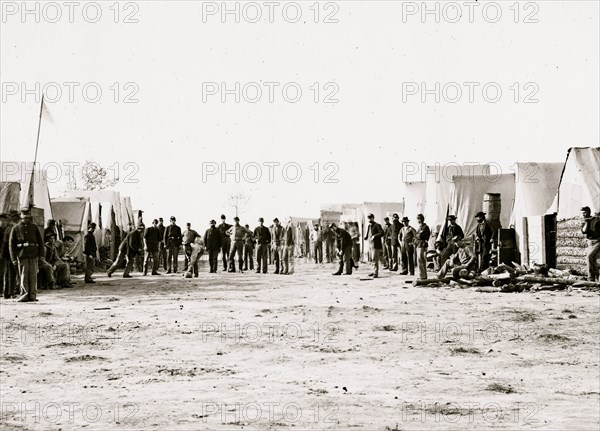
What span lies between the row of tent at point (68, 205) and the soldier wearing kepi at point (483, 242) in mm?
11040

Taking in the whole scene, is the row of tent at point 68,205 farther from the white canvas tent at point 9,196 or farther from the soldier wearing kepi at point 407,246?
the soldier wearing kepi at point 407,246

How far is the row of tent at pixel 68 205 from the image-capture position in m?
20.6

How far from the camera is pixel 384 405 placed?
6.78 meters

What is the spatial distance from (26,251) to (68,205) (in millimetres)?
13486

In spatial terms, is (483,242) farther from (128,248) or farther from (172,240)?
(172,240)

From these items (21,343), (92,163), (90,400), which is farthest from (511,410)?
(92,163)

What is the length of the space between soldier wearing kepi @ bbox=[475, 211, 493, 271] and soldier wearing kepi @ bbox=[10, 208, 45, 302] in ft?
35.4

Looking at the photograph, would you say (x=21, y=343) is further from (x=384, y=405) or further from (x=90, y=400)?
(x=384, y=405)

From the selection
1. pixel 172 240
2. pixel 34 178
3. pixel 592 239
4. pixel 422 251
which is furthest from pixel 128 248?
pixel 592 239

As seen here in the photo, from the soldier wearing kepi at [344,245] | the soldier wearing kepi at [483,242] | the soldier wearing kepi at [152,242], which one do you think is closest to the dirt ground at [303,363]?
the soldier wearing kepi at [483,242]

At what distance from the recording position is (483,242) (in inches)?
777

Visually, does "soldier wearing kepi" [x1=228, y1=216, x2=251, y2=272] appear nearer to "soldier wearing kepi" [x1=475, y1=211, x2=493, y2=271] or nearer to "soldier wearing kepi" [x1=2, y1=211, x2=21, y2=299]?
"soldier wearing kepi" [x1=475, y1=211, x2=493, y2=271]

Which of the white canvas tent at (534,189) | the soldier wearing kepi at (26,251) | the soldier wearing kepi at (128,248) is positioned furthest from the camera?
the white canvas tent at (534,189)

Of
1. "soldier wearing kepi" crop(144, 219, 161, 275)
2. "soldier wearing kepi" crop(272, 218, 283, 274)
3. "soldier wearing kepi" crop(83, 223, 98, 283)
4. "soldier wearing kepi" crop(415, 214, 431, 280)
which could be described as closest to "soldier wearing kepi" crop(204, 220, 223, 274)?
"soldier wearing kepi" crop(144, 219, 161, 275)
